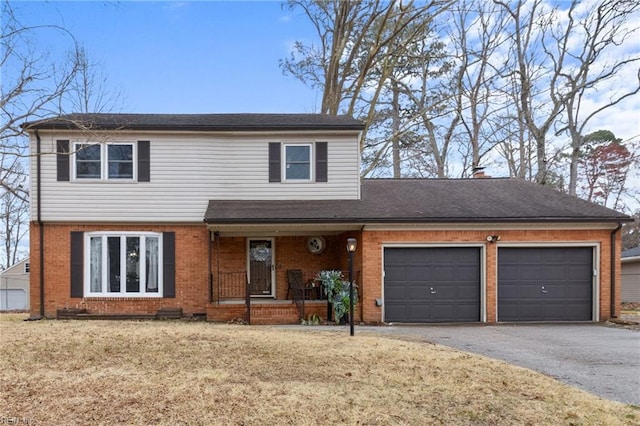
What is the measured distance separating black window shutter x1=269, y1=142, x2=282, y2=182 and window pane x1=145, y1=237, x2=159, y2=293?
357 cm

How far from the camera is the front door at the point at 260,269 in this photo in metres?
13.1

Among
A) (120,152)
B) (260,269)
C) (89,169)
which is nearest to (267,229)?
(260,269)

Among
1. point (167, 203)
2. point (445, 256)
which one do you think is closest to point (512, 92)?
point (445, 256)

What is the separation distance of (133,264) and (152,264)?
0.48 metres

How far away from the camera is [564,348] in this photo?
319 inches

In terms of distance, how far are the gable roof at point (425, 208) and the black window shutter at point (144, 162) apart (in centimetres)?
190

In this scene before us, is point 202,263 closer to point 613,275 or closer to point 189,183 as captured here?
point 189,183

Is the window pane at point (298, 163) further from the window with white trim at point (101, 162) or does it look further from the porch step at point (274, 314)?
the window with white trim at point (101, 162)

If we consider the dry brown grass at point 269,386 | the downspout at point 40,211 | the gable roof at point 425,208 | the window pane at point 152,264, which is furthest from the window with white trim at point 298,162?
the downspout at point 40,211

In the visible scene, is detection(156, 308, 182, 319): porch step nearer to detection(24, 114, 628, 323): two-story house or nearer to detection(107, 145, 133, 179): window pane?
detection(24, 114, 628, 323): two-story house

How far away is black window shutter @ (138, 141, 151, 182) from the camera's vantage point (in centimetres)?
1191

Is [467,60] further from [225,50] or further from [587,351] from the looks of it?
[587,351]

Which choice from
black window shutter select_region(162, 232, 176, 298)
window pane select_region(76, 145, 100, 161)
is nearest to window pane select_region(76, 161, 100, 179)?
window pane select_region(76, 145, 100, 161)

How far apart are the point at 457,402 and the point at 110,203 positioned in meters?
10.1
